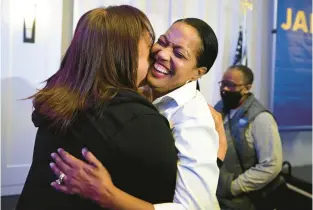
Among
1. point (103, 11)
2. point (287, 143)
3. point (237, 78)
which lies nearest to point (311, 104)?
point (287, 143)

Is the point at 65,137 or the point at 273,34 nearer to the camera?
the point at 65,137

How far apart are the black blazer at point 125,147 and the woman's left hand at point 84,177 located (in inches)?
0.6

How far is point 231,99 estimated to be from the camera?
2086 mm

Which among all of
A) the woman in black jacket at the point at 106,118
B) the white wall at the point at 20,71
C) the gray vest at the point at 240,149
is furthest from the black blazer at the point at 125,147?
A: the white wall at the point at 20,71

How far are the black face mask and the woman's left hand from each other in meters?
1.46

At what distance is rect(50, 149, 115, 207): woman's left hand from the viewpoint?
0.76 m

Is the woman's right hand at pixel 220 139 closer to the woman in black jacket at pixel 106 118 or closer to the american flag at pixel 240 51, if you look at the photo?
the woman in black jacket at pixel 106 118

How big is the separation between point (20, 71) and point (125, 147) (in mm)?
1820

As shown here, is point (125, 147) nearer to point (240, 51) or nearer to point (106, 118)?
point (106, 118)

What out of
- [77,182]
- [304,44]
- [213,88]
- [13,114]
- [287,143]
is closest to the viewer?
[77,182]

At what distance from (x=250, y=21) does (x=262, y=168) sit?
149 centimetres

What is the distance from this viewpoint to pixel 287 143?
122 inches

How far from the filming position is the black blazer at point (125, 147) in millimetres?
744

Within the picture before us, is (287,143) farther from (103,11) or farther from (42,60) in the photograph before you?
(103,11)
